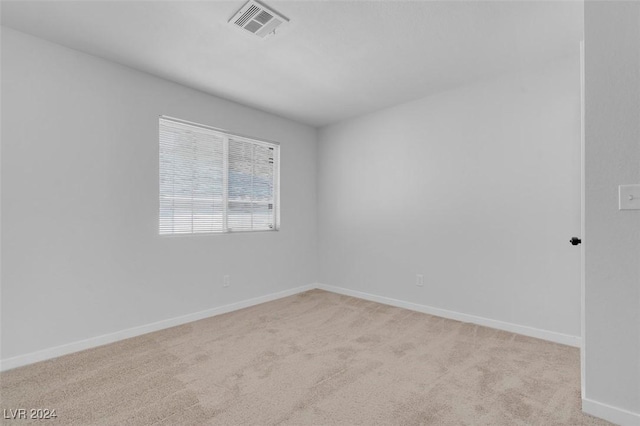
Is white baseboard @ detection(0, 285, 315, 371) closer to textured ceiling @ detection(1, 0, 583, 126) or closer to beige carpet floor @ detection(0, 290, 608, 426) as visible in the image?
beige carpet floor @ detection(0, 290, 608, 426)

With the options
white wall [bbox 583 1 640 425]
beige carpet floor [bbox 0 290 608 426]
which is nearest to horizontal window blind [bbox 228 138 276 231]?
beige carpet floor [bbox 0 290 608 426]

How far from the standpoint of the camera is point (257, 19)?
214cm

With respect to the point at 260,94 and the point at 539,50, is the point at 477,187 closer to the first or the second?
the point at 539,50

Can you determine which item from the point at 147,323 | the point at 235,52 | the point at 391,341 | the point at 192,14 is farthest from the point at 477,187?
the point at 147,323

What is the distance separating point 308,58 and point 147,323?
2.93 m

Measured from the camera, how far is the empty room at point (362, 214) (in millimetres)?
1695

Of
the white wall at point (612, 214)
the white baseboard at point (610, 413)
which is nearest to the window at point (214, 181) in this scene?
the white wall at point (612, 214)

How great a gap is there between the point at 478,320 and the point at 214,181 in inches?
129

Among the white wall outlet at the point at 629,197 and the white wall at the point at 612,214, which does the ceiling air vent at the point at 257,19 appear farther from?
the white wall outlet at the point at 629,197

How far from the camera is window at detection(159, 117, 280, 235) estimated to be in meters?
3.19

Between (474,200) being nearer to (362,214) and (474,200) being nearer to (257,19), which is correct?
(362,214)

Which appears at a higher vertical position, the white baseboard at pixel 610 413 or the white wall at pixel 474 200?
the white wall at pixel 474 200

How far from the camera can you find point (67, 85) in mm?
2523

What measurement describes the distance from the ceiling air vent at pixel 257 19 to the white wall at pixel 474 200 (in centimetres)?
209
